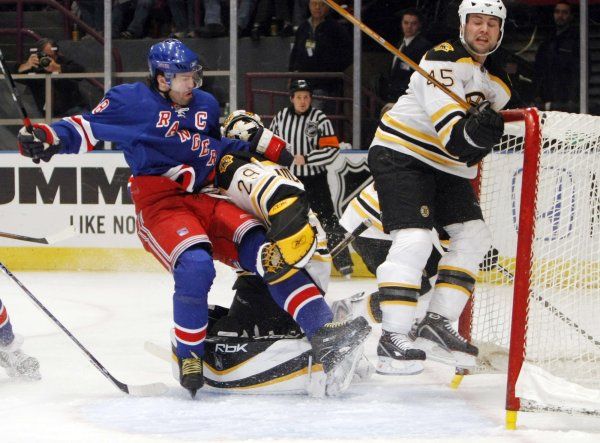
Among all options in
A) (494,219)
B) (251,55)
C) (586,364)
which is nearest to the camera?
(586,364)

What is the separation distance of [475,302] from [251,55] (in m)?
4.12

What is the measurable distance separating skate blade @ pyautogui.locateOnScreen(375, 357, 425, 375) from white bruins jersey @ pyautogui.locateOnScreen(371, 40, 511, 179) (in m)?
0.58

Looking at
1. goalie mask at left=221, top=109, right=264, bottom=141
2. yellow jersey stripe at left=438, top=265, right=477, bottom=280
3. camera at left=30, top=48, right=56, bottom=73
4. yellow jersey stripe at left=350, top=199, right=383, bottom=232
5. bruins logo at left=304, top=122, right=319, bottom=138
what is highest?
camera at left=30, top=48, right=56, bottom=73

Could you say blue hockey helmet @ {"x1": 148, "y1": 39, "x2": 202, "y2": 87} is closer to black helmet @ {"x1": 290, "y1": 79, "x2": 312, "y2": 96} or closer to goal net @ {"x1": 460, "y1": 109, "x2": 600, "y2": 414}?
goal net @ {"x1": 460, "y1": 109, "x2": 600, "y2": 414}

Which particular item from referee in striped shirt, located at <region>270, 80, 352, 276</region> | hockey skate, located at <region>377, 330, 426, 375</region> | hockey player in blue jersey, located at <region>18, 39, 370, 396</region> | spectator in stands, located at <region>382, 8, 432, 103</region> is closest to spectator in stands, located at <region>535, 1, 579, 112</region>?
spectator in stands, located at <region>382, 8, 432, 103</region>

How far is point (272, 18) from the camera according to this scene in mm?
7555

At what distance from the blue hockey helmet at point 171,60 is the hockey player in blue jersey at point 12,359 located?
875 millimetres

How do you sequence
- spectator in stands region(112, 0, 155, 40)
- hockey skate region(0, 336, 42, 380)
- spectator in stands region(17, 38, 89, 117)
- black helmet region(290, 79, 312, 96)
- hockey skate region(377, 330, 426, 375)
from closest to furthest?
hockey skate region(377, 330, 426, 375) → hockey skate region(0, 336, 42, 380) → black helmet region(290, 79, 312, 96) → spectator in stands region(17, 38, 89, 117) → spectator in stands region(112, 0, 155, 40)

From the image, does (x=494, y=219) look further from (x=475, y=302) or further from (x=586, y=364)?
(x=586, y=364)

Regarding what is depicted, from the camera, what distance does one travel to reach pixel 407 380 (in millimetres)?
3426

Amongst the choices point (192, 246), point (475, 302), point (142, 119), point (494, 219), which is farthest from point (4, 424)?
point (494, 219)

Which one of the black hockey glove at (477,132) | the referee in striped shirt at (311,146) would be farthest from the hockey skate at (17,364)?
the referee in striped shirt at (311,146)

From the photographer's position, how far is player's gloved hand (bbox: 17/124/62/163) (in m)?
3.07

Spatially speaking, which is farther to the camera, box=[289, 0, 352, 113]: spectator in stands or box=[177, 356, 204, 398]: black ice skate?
box=[289, 0, 352, 113]: spectator in stands
